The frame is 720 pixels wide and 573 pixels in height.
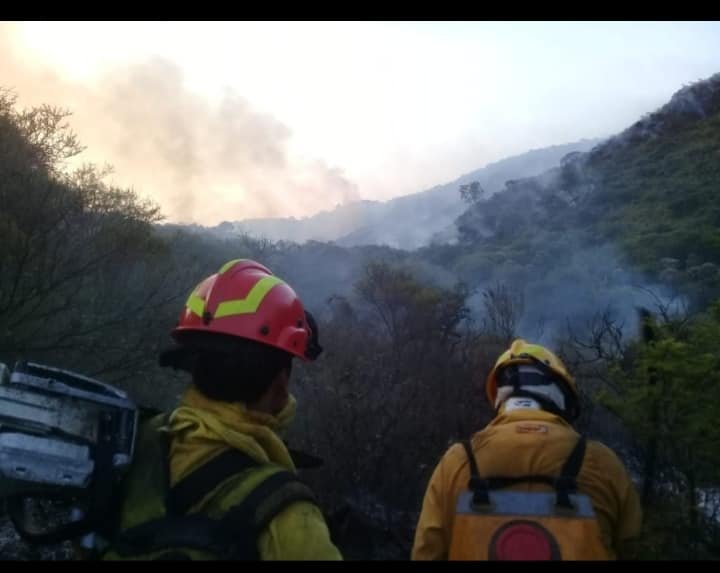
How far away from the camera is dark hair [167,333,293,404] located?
1818mm

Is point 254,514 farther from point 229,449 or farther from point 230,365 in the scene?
point 230,365

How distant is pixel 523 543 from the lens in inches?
76.9

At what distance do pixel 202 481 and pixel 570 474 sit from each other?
1154 mm

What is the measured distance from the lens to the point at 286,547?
1.54 metres

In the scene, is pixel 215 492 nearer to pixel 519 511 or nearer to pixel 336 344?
pixel 519 511

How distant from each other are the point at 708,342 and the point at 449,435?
5.08 m

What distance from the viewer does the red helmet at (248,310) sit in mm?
1941

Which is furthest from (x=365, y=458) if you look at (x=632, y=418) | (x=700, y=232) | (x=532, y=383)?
(x=700, y=232)

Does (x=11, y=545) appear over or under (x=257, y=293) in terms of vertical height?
under

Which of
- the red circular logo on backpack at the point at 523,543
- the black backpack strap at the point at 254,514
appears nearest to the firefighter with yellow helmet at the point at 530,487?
the red circular logo on backpack at the point at 523,543

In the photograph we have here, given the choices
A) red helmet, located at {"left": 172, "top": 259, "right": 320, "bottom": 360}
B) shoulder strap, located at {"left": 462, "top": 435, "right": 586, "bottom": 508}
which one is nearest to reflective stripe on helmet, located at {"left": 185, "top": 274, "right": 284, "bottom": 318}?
red helmet, located at {"left": 172, "top": 259, "right": 320, "bottom": 360}

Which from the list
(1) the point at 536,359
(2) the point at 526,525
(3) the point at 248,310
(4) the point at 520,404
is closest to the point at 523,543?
(2) the point at 526,525

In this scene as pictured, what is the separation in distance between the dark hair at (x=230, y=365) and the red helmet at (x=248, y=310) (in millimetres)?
23

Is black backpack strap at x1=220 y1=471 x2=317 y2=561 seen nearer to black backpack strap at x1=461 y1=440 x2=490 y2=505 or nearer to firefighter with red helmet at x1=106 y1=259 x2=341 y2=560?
firefighter with red helmet at x1=106 y1=259 x2=341 y2=560
